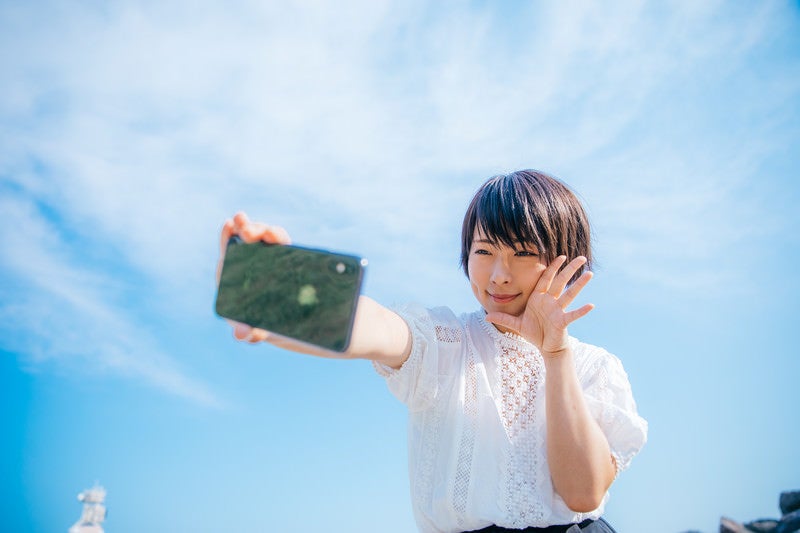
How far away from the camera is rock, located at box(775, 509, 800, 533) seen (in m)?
9.12

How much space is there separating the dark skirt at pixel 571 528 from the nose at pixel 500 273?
43.3 inches

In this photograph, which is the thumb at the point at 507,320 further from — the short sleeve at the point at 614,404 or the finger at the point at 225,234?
the finger at the point at 225,234

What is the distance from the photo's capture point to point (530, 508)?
2.30 metres

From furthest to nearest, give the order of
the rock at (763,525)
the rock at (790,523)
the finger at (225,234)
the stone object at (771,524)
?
the rock at (763,525) < the stone object at (771,524) < the rock at (790,523) < the finger at (225,234)

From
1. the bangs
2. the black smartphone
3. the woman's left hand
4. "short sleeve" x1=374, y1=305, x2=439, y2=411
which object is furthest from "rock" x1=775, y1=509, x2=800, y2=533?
the black smartphone

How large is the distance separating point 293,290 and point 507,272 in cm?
131

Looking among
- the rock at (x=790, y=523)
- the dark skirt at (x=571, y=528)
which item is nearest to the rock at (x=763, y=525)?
the rock at (x=790, y=523)

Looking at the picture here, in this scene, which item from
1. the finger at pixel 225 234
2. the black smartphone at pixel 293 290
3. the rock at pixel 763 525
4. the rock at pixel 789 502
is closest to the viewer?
the black smartphone at pixel 293 290

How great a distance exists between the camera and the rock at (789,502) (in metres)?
10.2

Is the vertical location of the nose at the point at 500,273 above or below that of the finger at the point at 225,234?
above

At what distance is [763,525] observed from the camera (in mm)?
9711

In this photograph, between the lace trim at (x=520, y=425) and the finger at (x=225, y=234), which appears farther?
the lace trim at (x=520, y=425)

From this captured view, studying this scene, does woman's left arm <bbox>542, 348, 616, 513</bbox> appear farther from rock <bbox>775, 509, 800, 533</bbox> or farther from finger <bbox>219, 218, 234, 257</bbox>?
rock <bbox>775, 509, 800, 533</bbox>

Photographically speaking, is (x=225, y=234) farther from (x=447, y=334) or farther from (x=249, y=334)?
(x=447, y=334)
